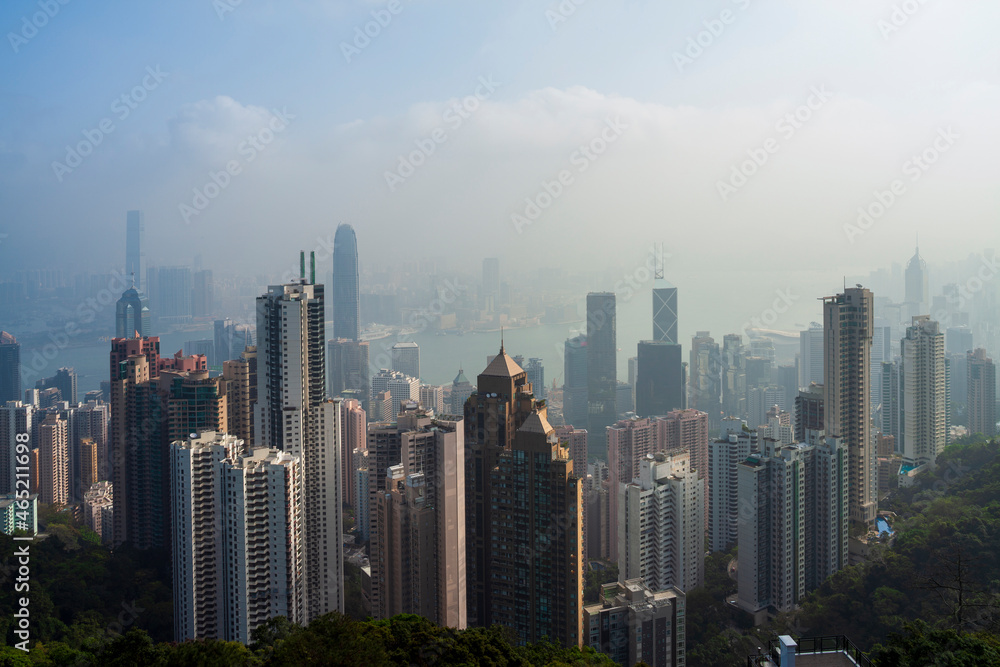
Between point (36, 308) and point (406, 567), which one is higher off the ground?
point (36, 308)

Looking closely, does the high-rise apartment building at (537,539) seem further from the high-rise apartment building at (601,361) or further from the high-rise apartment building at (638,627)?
the high-rise apartment building at (601,361)

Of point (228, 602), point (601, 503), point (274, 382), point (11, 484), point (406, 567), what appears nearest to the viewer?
point (228, 602)

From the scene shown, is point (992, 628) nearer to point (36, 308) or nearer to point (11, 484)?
point (36, 308)

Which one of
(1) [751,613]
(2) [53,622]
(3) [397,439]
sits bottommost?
(1) [751,613]

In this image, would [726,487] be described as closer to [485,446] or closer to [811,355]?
[811,355]

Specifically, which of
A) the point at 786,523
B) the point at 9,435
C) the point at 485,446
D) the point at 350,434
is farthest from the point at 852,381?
the point at 9,435

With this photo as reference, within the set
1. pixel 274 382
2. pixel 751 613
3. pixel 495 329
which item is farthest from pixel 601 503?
pixel 274 382

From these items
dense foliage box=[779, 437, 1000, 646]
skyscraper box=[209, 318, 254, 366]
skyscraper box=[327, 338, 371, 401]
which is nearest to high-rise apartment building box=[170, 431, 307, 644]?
skyscraper box=[209, 318, 254, 366]
